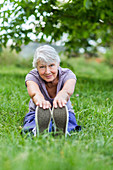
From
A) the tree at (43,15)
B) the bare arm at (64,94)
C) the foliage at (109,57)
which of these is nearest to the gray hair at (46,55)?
the bare arm at (64,94)

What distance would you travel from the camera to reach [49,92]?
8.00ft

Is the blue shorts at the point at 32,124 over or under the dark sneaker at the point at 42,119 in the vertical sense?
under

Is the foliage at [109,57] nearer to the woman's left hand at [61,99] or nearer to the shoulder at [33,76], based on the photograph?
the shoulder at [33,76]

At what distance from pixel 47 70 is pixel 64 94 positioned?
0.28 m

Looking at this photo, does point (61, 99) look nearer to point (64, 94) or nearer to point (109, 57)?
point (64, 94)

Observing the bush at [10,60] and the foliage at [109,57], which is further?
the foliage at [109,57]

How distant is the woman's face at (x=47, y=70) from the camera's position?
2236 millimetres

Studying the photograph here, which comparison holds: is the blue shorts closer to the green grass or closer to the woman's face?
the green grass

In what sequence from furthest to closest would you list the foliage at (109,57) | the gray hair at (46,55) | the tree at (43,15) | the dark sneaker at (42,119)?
the foliage at (109,57) < the tree at (43,15) < the gray hair at (46,55) < the dark sneaker at (42,119)

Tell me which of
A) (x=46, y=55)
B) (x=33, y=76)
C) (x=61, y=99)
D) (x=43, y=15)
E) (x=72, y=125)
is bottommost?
(x=72, y=125)

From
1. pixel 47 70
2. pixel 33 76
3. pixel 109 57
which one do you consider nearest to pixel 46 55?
pixel 47 70

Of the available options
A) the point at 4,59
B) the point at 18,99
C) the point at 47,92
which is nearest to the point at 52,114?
the point at 47,92

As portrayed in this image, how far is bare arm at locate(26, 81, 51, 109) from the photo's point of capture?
2.11m

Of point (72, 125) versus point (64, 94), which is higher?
point (64, 94)
